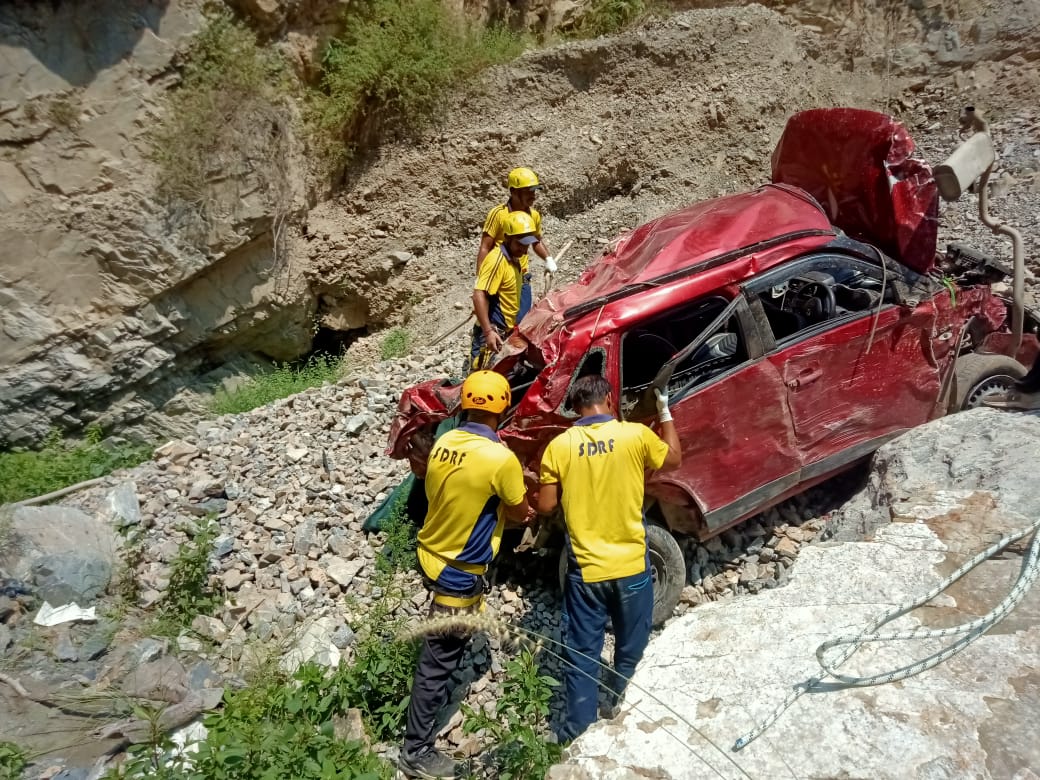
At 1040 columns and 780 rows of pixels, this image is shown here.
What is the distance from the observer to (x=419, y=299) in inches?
326

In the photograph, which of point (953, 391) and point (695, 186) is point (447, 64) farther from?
point (953, 391)

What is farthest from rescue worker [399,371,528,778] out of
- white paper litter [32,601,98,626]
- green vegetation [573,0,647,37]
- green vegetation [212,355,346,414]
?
green vegetation [573,0,647,37]

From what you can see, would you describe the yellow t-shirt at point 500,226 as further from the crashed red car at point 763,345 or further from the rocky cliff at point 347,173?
the rocky cliff at point 347,173

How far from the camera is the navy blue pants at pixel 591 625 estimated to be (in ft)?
9.48

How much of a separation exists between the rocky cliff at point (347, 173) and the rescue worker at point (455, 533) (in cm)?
496

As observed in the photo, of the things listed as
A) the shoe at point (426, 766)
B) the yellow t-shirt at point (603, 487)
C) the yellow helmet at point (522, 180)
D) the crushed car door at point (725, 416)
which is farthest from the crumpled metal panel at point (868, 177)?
the shoe at point (426, 766)

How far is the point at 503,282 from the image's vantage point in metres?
4.97

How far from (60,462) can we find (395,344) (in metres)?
3.65

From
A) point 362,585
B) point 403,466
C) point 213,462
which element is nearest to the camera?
point 362,585

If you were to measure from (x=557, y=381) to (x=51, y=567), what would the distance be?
365 centimetres

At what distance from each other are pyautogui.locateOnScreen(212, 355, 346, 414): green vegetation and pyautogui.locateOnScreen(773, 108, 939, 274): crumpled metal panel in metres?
5.25

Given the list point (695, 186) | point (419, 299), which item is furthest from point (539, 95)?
point (419, 299)

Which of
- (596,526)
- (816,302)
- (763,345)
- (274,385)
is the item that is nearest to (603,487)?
(596,526)

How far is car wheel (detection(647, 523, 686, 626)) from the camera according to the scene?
3500 millimetres
